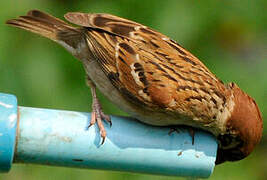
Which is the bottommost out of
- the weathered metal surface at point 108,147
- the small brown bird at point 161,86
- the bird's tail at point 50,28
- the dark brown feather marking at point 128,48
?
the weathered metal surface at point 108,147

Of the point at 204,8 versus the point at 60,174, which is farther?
the point at 204,8

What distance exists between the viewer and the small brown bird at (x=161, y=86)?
258 cm

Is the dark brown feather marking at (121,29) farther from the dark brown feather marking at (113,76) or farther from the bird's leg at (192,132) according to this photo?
the bird's leg at (192,132)

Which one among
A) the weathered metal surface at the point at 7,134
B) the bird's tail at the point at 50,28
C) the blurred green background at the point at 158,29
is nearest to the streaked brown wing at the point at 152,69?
the bird's tail at the point at 50,28

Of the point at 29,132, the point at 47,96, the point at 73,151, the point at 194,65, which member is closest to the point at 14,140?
the point at 29,132

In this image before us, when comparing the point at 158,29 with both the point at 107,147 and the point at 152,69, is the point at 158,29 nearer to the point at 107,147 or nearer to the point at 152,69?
the point at 152,69

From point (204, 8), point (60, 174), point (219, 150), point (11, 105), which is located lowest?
point (60, 174)

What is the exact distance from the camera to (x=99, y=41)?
9.58 feet

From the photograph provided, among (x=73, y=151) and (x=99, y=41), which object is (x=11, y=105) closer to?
(x=73, y=151)

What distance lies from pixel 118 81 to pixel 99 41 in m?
0.26

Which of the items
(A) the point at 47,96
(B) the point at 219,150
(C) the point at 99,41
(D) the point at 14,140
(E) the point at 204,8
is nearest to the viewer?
(D) the point at 14,140

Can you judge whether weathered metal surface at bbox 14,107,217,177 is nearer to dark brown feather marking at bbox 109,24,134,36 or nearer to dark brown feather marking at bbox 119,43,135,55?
dark brown feather marking at bbox 119,43,135,55

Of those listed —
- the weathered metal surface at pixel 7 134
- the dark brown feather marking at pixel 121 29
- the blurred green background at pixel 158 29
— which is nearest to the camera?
the weathered metal surface at pixel 7 134

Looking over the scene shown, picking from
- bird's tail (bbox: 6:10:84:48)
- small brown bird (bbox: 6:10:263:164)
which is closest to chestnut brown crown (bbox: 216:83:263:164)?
small brown bird (bbox: 6:10:263:164)
